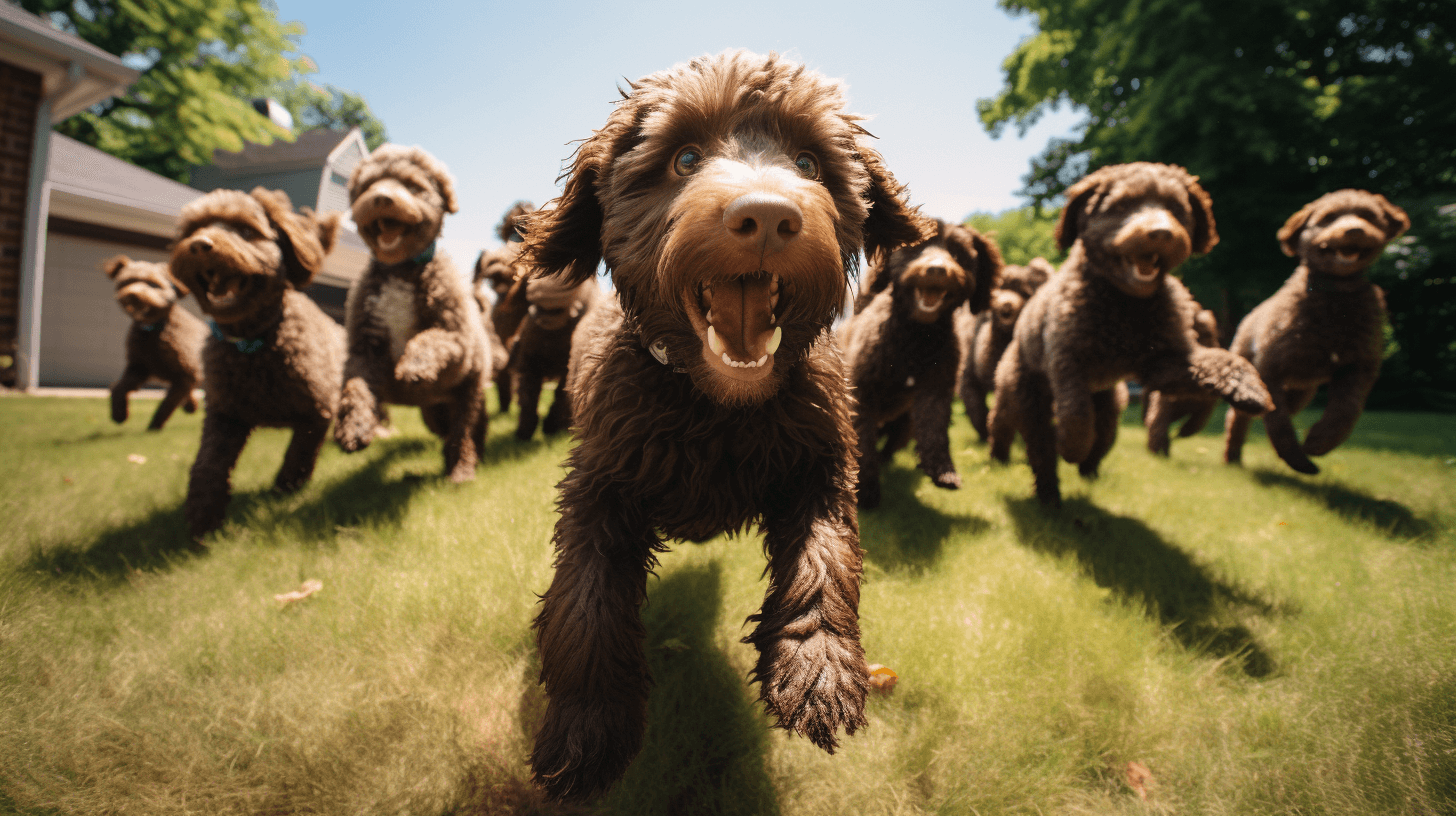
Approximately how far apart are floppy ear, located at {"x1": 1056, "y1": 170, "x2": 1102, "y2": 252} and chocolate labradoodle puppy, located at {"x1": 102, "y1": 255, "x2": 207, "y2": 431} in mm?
8768

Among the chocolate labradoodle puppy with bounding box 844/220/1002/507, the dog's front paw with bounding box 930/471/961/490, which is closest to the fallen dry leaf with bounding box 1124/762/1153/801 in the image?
the dog's front paw with bounding box 930/471/961/490

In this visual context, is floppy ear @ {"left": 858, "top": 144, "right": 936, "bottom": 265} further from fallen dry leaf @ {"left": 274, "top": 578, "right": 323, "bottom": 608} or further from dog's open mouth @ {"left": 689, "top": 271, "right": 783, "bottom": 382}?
fallen dry leaf @ {"left": 274, "top": 578, "right": 323, "bottom": 608}

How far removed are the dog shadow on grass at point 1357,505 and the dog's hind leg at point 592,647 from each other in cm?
388

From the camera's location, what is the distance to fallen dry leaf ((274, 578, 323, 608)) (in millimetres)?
2570

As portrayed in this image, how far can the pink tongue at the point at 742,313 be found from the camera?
5.07ft

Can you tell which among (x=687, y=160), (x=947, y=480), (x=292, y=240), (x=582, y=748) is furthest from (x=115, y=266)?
(x=947, y=480)

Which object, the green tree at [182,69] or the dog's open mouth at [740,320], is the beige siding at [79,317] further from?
the dog's open mouth at [740,320]

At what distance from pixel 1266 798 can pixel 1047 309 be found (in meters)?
3.13

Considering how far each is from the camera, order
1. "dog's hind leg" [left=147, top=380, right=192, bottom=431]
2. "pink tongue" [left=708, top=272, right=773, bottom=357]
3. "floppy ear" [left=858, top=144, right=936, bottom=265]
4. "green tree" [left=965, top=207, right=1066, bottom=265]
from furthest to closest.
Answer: "green tree" [left=965, top=207, right=1066, bottom=265], "dog's hind leg" [left=147, top=380, right=192, bottom=431], "floppy ear" [left=858, top=144, right=936, bottom=265], "pink tongue" [left=708, top=272, right=773, bottom=357]

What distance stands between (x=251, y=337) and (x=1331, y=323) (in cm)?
746

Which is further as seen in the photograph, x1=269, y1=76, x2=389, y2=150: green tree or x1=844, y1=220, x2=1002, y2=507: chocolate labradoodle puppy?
x1=269, y1=76, x2=389, y2=150: green tree

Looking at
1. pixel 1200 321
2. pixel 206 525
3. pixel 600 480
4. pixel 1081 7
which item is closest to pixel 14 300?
pixel 206 525

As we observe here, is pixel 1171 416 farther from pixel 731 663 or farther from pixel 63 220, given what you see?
pixel 63 220

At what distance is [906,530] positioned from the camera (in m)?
3.54
